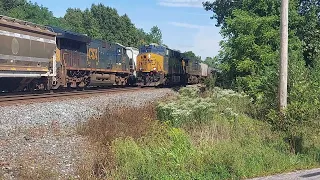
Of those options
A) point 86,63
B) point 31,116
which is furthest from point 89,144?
point 86,63

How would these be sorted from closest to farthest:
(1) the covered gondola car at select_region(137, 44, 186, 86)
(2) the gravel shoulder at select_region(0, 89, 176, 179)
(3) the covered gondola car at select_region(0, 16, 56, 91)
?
(2) the gravel shoulder at select_region(0, 89, 176, 179) < (3) the covered gondola car at select_region(0, 16, 56, 91) < (1) the covered gondola car at select_region(137, 44, 186, 86)

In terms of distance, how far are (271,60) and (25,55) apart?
1101 centimetres

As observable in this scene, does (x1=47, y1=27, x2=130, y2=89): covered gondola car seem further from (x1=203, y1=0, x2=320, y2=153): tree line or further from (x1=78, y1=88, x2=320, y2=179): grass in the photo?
(x1=78, y1=88, x2=320, y2=179): grass

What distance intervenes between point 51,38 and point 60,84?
2.59m

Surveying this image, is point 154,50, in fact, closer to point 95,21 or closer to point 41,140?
point 41,140

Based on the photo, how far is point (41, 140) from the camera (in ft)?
30.2

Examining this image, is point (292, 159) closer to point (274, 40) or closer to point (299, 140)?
point (299, 140)

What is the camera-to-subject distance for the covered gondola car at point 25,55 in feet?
55.0

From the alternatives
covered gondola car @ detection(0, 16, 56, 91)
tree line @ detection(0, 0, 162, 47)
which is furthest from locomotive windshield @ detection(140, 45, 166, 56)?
tree line @ detection(0, 0, 162, 47)

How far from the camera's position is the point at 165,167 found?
721 centimetres

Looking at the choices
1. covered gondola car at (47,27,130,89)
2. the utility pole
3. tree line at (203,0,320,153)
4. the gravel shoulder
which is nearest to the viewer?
the gravel shoulder

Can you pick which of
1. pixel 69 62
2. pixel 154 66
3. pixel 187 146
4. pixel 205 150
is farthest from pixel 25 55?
pixel 154 66

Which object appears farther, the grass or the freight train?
the freight train

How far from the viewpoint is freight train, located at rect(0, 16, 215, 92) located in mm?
17438
